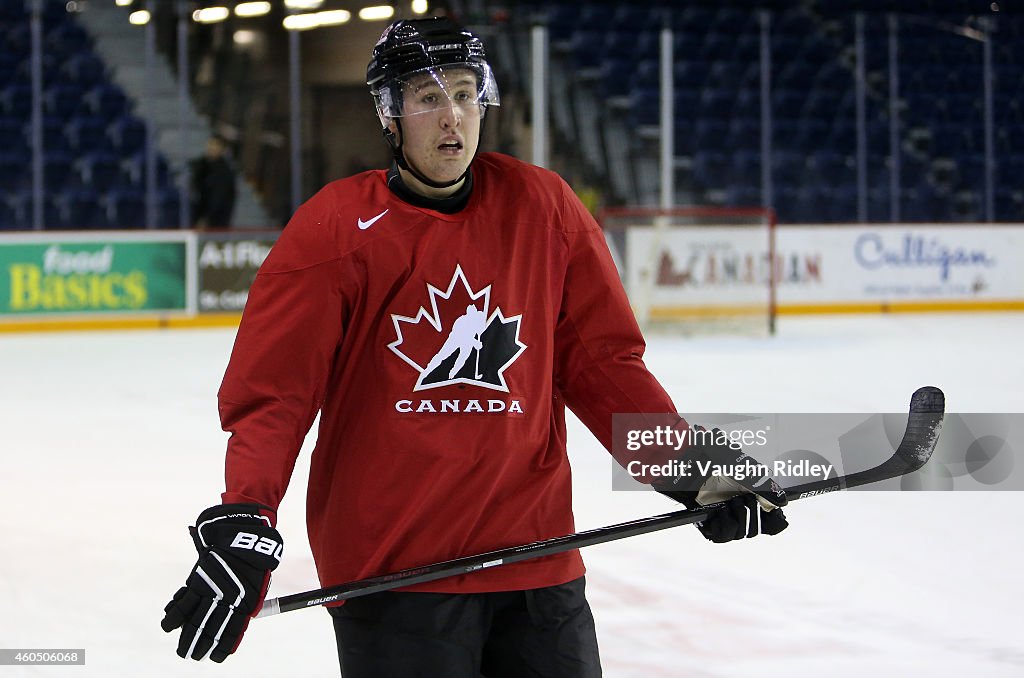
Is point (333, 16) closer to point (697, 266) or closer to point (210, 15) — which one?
point (210, 15)

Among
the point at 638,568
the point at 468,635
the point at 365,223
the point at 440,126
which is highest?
the point at 440,126

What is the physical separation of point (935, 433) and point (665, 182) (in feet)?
25.0

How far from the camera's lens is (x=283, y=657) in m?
2.55

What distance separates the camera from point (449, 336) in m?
1.55

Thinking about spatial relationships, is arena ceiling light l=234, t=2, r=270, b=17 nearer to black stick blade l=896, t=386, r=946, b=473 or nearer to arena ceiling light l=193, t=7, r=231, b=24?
arena ceiling light l=193, t=7, r=231, b=24

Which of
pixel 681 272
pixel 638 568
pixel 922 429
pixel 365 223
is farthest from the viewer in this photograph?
pixel 681 272

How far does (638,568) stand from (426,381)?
1.70 meters

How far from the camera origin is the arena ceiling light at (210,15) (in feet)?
33.6

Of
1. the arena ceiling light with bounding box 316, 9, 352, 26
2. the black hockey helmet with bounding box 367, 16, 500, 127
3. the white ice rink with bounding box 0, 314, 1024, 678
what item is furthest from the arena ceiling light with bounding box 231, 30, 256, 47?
the black hockey helmet with bounding box 367, 16, 500, 127

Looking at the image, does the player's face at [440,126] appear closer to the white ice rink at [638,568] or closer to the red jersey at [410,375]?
the red jersey at [410,375]

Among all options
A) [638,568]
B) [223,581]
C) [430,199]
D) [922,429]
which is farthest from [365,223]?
[638,568]

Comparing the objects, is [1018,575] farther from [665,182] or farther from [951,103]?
[951,103]

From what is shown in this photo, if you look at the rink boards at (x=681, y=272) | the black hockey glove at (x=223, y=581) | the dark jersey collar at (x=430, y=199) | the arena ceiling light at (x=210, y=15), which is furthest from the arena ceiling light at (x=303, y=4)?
the black hockey glove at (x=223, y=581)

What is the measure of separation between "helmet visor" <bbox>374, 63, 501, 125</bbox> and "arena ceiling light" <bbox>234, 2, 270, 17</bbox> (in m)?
9.13
